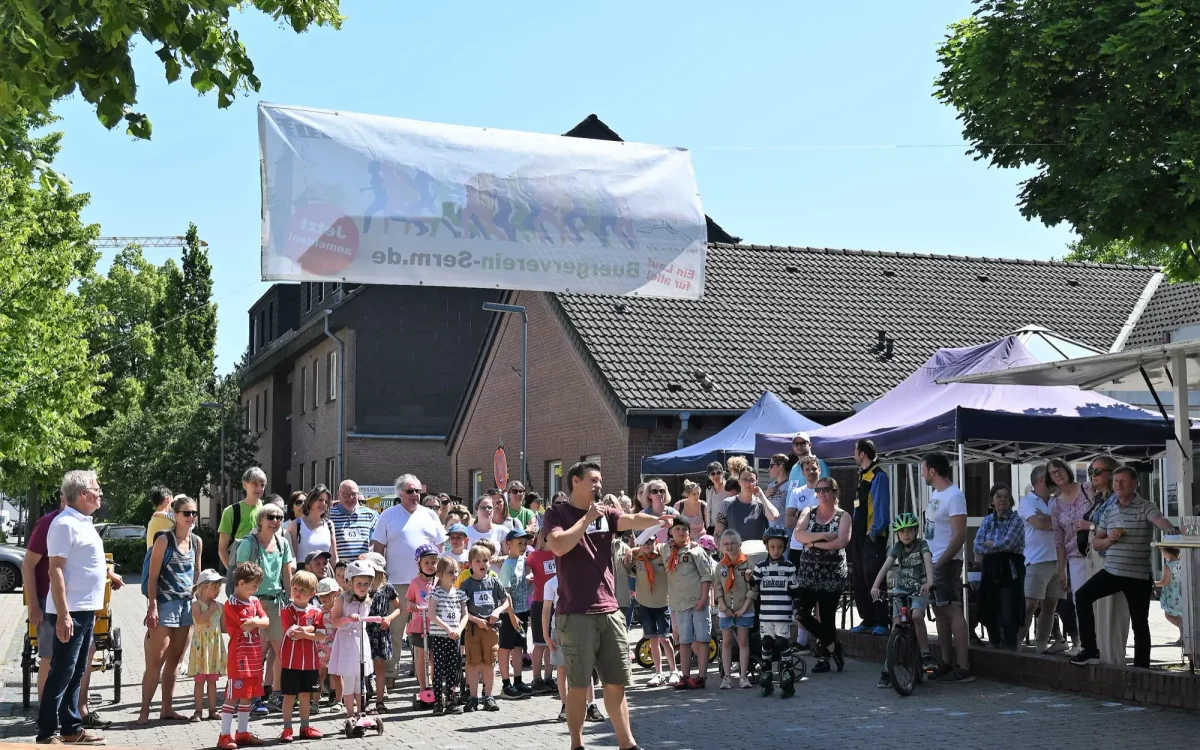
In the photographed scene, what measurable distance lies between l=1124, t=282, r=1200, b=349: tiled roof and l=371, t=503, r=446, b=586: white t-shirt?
2288 cm

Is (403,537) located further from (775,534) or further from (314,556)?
(775,534)

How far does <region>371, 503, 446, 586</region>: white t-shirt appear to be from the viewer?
13.0 metres

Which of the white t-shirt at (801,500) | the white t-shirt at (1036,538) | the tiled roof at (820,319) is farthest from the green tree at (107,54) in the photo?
the tiled roof at (820,319)

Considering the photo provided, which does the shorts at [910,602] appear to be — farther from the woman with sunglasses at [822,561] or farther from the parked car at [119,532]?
the parked car at [119,532]

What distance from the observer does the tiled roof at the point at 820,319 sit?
27.9m

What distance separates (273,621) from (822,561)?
5.23 m

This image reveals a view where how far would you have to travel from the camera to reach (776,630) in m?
12.2

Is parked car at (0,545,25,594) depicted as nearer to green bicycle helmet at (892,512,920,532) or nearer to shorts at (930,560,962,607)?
green bicycle helmet at (892,512,920,532)

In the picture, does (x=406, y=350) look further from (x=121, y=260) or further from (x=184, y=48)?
(x=121, y=260)

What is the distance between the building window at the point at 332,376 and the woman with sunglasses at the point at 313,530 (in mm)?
32565

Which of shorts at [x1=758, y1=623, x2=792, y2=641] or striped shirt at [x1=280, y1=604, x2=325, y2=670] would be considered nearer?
striped shirt at [x1=280, y1=604, x2=325, y2=670]

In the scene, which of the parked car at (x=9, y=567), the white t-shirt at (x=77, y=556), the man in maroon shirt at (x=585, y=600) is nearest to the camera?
the man in maroon shirt at (x=585, y=600)

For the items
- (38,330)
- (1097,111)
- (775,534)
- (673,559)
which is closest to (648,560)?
(673,559)

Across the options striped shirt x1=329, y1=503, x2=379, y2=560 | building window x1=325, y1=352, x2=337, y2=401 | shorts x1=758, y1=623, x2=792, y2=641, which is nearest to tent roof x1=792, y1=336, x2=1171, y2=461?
shorts x1=758, y1=623, x2=792, y2=641
